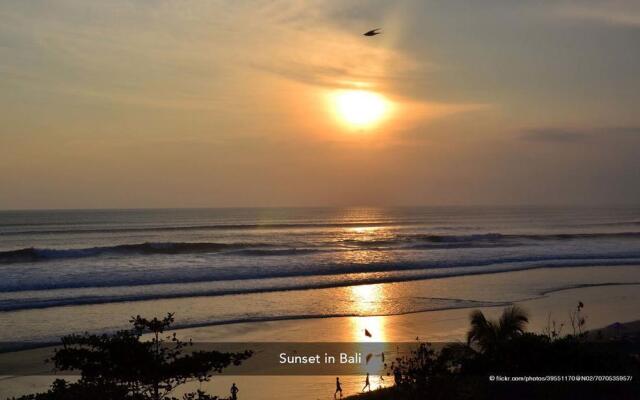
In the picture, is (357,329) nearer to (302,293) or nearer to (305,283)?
(302,293)

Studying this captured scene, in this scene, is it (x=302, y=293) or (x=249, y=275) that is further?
(x=249, y=275)

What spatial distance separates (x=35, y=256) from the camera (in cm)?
5175

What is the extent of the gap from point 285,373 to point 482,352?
17.2 ft

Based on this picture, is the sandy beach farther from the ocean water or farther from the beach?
the ocean water

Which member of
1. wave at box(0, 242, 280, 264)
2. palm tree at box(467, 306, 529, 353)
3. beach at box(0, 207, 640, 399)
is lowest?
A: palm tree at box(467, 306, 529, 353)

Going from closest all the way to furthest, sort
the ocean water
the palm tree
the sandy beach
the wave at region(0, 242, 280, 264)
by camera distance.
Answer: the palm tree → the sandy beach → the ocean water → the wave at region(0, 242, 280, 264)

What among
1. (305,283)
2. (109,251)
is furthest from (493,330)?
(109,251)

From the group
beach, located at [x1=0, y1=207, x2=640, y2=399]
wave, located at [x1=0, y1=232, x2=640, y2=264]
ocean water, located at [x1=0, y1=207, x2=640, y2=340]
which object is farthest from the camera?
wave, located at [x1=0, y1=232, x2=640, y2=264]

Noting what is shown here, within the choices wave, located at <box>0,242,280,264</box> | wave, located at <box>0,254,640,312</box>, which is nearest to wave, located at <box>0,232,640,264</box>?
wave, located at <box>0,242,280,264</box>

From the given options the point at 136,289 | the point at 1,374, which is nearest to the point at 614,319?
the point at 1,374

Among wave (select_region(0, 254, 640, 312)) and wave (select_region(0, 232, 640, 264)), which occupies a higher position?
wave (select_region(0, 232, 640, 264))

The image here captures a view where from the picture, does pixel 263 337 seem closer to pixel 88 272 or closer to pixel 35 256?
pixel 88 272

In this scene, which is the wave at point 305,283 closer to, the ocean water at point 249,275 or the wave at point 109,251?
the ocean water at point 249,275

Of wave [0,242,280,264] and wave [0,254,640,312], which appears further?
wave [0,242,280,264]
